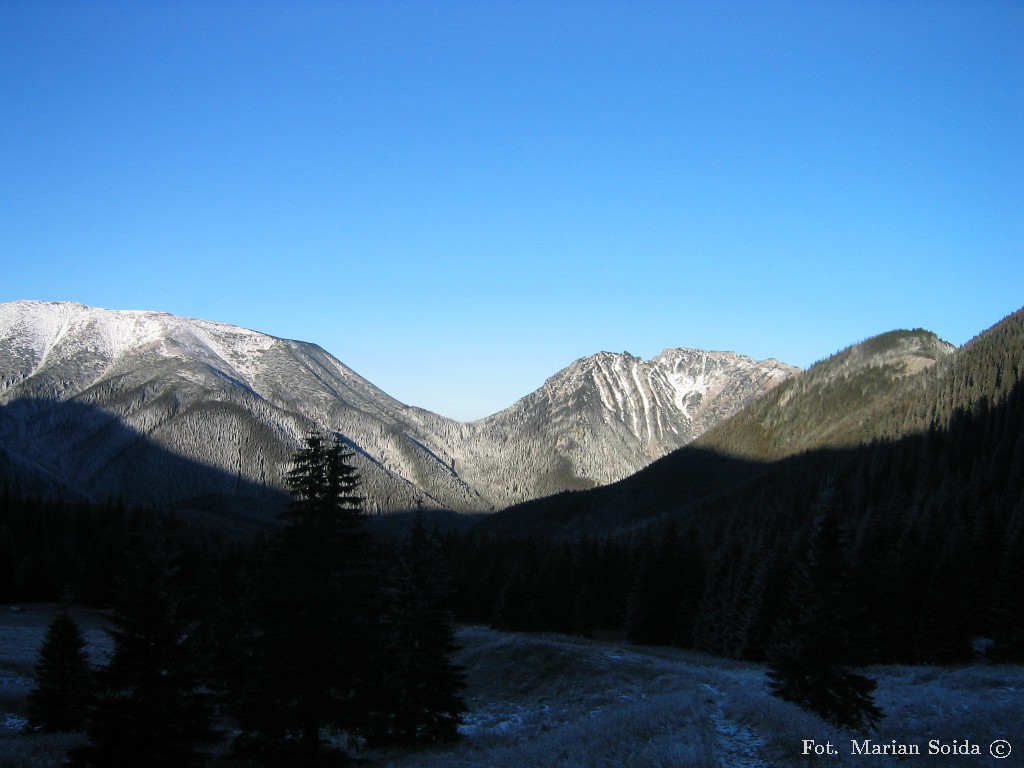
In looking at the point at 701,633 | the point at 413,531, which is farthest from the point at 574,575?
the point at 413,531

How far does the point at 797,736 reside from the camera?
70.2 ft

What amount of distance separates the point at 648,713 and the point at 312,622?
10.9 metres

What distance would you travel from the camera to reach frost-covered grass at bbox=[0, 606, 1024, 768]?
2184 cm

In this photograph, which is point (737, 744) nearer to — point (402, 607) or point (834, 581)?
point (834, 581)

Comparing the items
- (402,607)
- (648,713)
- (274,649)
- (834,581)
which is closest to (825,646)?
(834,581)

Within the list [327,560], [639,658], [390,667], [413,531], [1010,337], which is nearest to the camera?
[327,560]

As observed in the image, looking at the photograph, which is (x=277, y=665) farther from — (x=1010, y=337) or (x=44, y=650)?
(x=1010, y=337)

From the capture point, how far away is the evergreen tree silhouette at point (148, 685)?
23.7 meters

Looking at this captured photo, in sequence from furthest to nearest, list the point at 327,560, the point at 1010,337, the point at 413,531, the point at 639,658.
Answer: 1. the point at 1010,337
2. the point at 639,658
3. the point at 413,531
4. the point at 327,560

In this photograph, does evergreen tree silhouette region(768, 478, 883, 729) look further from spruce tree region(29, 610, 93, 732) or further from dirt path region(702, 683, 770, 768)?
spruce tree region(29, 610, 93, 732)

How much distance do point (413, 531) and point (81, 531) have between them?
92640 millimetres

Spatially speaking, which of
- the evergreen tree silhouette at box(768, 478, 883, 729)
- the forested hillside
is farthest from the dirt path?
the forested hillside

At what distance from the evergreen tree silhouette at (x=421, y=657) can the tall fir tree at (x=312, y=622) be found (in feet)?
27.1

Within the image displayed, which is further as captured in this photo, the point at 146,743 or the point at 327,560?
the point at 327,560
